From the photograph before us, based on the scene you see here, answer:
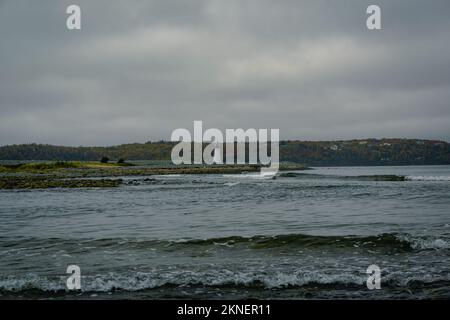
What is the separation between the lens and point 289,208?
26.9 meters

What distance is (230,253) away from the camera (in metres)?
14.2

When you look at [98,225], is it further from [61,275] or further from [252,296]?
[252,296]

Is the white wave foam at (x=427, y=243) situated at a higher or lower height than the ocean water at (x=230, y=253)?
higher

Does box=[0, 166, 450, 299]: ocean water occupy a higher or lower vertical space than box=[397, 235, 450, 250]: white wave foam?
lower

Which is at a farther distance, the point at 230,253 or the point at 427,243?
the point at 427,243

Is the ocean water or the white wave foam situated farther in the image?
the white wave foam

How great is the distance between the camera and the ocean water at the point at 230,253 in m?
10.2

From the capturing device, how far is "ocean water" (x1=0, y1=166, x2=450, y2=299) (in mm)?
10180

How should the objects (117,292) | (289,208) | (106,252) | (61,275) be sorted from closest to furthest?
(117,292), (61,275), (106,252), (289,208)

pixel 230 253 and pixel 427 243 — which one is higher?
pixel 427 243

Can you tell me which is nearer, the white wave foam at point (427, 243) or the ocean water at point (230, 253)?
the ocean water at point (230, 253)
